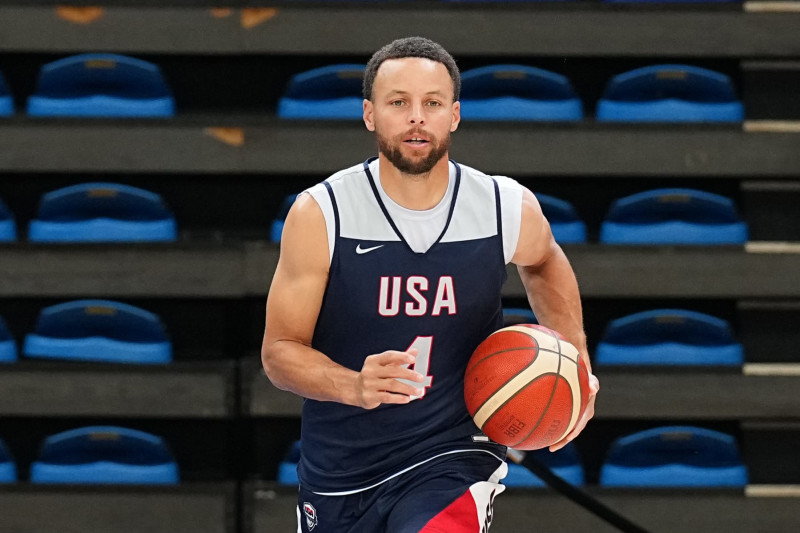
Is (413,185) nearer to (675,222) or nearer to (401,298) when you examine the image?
(401,298)

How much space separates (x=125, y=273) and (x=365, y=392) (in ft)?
9.28

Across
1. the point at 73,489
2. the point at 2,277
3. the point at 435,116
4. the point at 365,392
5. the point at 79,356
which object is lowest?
the point at 73,489

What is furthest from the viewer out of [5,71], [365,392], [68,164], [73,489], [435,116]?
[5,71]

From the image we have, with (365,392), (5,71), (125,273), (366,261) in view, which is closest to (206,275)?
(125,273)

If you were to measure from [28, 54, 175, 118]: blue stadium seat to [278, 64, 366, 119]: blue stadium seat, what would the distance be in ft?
1.85

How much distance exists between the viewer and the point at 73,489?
15.8 feet

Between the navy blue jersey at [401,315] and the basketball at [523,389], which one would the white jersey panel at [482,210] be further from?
the basketball at [523,389]

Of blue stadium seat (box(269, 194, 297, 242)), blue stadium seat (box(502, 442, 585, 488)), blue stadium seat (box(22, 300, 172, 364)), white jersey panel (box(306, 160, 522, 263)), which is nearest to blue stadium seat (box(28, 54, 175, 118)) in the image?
blue stadium seat (box(269, 194, 297, 242))

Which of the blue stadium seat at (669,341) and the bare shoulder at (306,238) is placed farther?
the blue stadium seat at (669,341)

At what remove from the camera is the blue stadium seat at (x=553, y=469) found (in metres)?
4.80

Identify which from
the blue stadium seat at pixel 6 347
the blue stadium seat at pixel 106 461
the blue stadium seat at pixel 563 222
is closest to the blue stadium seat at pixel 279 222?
the blue stadium seat at pixel 106 461

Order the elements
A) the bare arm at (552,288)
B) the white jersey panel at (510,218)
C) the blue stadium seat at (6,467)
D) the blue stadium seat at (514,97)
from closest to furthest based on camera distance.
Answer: the white jersey panel at (510,218) → the bare arm at (552,288) → the blue stadium seat at (6,467) → the blue stadium seat at (514,97)

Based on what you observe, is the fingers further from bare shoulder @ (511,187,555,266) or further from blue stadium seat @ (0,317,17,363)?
Answer: blue stadium seat @ (0,317,17,363)

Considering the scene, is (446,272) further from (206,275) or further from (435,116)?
(206,275)
